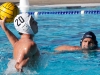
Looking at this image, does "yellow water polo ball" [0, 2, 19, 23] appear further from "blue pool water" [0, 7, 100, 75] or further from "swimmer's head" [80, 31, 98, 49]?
"swimmer's head" [80, 31, 98, 49]

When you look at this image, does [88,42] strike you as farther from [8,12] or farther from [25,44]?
[25,44]

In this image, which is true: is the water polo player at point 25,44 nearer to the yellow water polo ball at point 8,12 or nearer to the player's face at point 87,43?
the yellow water polo ball at point 8,12

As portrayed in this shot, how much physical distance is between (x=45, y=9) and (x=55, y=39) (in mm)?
6079

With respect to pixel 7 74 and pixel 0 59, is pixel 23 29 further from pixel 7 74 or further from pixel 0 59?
pixel 0 59

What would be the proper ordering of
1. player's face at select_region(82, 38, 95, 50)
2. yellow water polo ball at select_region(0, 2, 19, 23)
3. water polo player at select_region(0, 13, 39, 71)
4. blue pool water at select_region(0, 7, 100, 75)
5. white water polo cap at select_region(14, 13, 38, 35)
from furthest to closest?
player's face at select_region(82, 38, 95, 50)
blue pool water at select_region(0, 7, 100, 75)
yellow water polo ball at select_region(0, 2, 19, 23)
white water polo cap at select_region(14, 13, 38, 35)
water polo player at select_region(0, 13, 39, 71)

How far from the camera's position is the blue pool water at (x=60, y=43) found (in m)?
5.72

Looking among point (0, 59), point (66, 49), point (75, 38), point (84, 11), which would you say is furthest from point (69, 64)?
point (84, 11)

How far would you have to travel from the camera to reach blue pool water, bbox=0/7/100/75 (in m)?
5.72

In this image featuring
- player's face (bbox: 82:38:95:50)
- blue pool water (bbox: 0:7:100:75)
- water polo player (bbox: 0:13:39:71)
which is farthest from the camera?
player's face (bbox: 82:38:95:50)

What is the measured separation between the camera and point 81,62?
641 cm

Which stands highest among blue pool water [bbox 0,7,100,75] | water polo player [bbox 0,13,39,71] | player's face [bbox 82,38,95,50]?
water polo player [bbox 0,13,39,71]

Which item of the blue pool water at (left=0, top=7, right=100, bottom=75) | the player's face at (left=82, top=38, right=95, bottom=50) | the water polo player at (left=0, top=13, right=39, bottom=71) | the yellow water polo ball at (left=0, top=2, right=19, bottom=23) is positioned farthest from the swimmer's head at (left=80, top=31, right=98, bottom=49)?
the water polo player at (left=0, top=13, right=39, bottom=71)

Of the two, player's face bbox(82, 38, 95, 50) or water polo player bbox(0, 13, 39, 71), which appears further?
player's face bbox(82, 38, 95, 50)

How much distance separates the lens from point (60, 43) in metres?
8.34
